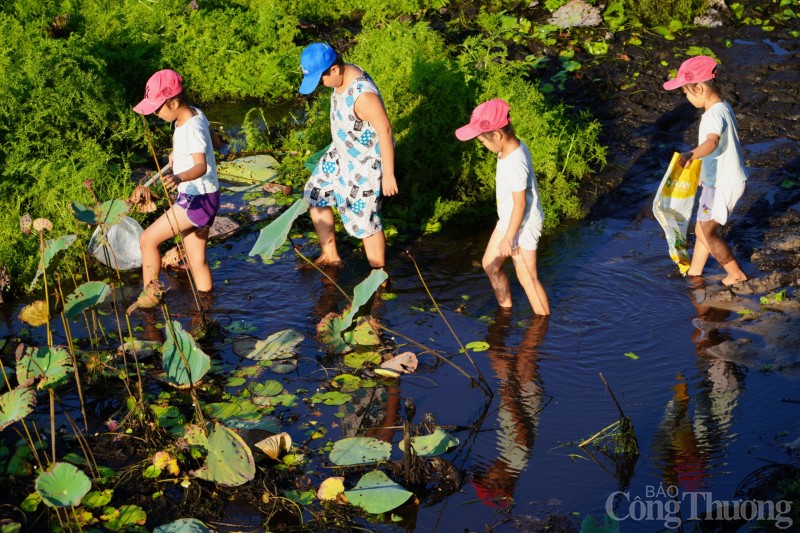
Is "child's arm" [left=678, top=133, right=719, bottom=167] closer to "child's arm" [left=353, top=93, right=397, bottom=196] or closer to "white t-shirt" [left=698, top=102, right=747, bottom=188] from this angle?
"white t-shirt" [left=698, top=102, right=747, bottom=188]

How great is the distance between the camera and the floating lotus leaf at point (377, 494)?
4324mm

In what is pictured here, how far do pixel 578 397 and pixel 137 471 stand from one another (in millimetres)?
2622

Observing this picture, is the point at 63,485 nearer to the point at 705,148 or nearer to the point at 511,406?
the point at 511,406

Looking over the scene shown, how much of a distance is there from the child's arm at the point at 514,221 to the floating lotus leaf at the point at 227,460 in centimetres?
219

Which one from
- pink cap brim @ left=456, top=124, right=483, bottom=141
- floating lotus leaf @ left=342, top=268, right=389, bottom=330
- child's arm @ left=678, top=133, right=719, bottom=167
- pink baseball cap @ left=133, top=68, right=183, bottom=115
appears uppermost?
pink baseball cap @ left=133, top=68, right=183, bottom=115

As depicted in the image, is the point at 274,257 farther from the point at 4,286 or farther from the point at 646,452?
the point at 646,452

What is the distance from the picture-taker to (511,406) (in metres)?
5.38

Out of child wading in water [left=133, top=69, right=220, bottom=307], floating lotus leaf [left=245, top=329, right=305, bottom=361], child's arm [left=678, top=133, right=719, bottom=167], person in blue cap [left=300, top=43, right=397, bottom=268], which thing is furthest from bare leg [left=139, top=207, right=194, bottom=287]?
child's arm [left=678, top=133, right=719, bottom=167]

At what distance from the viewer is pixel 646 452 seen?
485cm

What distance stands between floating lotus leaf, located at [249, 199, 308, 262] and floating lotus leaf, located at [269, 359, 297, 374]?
0.83 meters

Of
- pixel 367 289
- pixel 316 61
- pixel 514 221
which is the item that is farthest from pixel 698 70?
pixel 367 289

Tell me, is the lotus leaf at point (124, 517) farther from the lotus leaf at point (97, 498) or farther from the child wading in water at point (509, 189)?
the child wading in water at point (509, 189)

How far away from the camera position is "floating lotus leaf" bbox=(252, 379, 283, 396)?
18.0 feet

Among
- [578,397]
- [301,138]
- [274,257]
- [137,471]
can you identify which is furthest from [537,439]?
[301,138]
